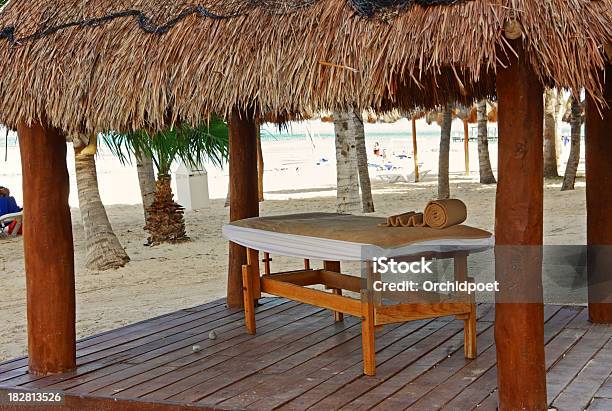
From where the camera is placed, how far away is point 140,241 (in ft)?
36.0

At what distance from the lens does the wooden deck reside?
3.50 metres

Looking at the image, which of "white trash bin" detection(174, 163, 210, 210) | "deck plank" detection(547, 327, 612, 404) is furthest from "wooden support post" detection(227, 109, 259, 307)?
"white trash bin" detection(174, 163, 210, 210)

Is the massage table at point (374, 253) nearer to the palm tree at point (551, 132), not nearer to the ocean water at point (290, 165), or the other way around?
the ocean water at point (290, 165)

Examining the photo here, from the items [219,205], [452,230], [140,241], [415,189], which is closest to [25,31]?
[452,230]

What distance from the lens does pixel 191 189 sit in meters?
14.6

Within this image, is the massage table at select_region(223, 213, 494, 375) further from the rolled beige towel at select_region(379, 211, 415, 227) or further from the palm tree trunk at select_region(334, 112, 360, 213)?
the palm tree trunk at select_region(334, 112, 360, 213)

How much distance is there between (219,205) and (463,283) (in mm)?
11347

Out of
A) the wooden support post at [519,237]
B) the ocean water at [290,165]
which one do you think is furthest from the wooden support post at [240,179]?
the wooden support post at [519,237]

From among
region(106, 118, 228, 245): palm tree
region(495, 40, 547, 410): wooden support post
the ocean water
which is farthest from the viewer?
the ocean water

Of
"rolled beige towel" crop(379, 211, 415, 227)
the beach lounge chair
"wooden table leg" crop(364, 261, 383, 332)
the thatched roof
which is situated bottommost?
the beach lounge chair

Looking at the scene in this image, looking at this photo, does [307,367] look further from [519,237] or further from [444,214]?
[519,237]

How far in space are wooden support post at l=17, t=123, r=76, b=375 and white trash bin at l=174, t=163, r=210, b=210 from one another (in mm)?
10347

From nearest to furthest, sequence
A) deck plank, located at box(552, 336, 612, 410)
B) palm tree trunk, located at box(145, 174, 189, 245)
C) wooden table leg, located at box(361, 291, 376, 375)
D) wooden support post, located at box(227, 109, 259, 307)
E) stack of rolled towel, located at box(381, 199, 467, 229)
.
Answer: deck plank, located at box(552, 336, 612, 410)
wooden table leg, located at box(361, 291, 376, 375)
stack of rolled towel, located at box(381, 199, 467, 229)
wooden support post, located at box(227, 109, 259, 307)
palm tree trunk, located at box(145, 174, 189, 245)

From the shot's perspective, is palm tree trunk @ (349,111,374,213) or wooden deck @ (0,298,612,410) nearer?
wooden deck @ (0,298,612,410)
